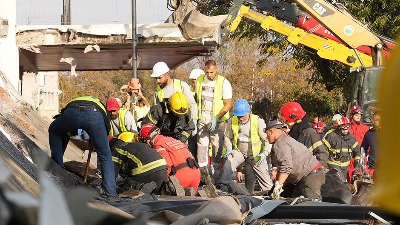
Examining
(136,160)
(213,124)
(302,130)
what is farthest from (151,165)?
(302,130)

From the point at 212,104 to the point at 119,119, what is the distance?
145cm

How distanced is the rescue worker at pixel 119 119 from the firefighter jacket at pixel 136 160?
3390 millimetres

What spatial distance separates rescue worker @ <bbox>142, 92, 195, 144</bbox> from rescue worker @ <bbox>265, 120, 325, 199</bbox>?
1456mm

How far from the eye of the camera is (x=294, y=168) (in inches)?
356

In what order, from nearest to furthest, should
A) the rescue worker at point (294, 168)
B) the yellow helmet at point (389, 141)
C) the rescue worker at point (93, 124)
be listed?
the yellow helmet at point (389, 141)
the rescue worker at point (93, 124)
the rescue worker at point (294, 168)

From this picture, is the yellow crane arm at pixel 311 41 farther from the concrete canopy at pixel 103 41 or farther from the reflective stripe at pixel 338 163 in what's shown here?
the reflective stripe at pixel 338 163

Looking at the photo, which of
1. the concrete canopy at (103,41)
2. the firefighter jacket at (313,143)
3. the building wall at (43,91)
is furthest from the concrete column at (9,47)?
the firefighter jacket at (313,143)

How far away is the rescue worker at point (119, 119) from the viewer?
12336 millimetres

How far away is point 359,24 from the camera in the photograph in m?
17.4

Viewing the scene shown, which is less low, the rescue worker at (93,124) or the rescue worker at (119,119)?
the rescue worker at (93,124)

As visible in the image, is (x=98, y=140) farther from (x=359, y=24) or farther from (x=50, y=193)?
(x=359, y=24)

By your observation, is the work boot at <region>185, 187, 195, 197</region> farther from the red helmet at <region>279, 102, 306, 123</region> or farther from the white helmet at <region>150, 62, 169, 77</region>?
the red helmet at <region>279, 102, 306, 123</region>

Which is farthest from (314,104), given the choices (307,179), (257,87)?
(307,179)

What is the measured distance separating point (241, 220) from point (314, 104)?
1247 inches
